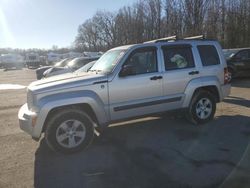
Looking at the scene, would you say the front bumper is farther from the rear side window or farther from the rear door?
the rear side window

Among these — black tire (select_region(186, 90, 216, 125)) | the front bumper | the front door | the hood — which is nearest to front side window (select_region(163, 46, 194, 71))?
the front door

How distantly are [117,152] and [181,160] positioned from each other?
4.00ft

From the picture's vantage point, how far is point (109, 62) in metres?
6.69

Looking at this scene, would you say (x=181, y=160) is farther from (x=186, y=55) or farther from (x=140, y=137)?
(x=186, y=55)

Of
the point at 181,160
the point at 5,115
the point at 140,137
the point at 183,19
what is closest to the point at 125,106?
the point at 140,137

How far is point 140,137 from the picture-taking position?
21.8 ft

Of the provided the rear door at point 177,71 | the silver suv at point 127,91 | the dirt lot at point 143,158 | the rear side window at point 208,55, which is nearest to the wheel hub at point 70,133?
the silver suv at point 127,91

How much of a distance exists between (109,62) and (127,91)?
34.6 inches

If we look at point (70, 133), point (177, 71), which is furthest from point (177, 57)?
point (70, 133)

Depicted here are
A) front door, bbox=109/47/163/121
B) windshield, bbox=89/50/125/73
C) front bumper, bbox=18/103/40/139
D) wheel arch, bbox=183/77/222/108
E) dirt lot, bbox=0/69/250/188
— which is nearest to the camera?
dirt lot, bbox=0/69/250/188

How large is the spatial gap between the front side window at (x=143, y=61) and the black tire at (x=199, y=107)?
1379 millimetres

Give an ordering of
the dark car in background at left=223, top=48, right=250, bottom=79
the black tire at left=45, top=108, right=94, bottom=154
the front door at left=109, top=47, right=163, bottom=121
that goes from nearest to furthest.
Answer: the black tire at left=45, top=108, right=94, bottom=154 → the front door at left=109, top=47, right=163, bottom=121 → the dark car in background at left=223, top=48, right=250, bottom=79

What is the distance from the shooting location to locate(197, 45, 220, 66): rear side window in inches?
289

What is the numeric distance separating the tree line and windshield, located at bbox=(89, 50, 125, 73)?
107 ft
